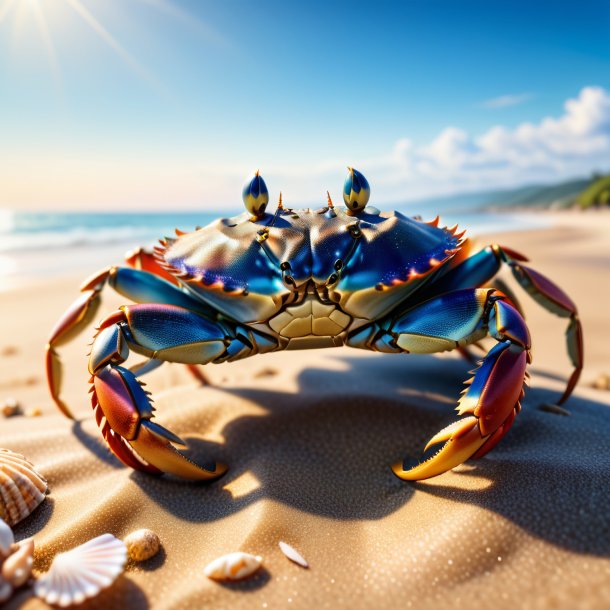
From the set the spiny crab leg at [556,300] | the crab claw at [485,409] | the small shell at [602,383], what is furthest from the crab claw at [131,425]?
the small shell at [602,383]

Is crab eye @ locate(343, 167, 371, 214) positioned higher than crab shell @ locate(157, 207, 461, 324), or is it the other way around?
crab eye @ locate(343, 167, 371, 214)

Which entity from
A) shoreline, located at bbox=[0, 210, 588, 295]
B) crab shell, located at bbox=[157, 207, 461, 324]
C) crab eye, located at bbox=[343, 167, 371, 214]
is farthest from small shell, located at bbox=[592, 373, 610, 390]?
shoreline, located at bbox=[0, 210, 588, 295]

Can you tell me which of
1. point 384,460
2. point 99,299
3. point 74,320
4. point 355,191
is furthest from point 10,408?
point 355,191

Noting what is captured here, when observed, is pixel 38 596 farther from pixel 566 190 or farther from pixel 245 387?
pixel 566 190

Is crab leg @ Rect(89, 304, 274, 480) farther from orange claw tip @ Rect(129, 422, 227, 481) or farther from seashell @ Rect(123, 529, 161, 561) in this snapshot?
seashell @ Rect(123, 529, 161, 561)

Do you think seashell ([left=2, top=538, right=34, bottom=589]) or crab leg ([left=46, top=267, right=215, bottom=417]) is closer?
seashell ([left=2, top=538, right=34, bottom=589])

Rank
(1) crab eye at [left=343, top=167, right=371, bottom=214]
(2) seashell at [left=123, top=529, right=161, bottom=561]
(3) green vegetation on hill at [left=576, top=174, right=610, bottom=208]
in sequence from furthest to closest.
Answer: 1. (3) green vegetation on hill at [left=576, top=174, right=610, bottom=208]
2. (1) crab eye at [left=343, top=167, right=371, bottom=214]
3. (2) seashell at [left=123, top=529, right=161, bottom=561]

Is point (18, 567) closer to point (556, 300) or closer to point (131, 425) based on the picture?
point (131, 425)

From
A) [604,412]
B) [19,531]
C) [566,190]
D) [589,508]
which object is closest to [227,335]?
[19,531]
